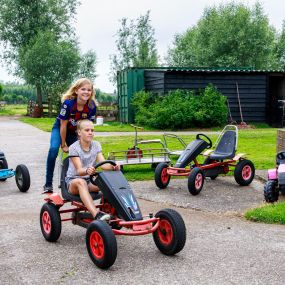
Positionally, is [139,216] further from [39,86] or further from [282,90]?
[39,86]

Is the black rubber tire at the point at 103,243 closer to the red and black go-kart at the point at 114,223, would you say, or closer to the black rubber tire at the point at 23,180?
the red and black go-kart at the point at 114,223

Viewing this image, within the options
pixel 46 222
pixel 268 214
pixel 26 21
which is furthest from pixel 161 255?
pixel 26 21

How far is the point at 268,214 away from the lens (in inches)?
256

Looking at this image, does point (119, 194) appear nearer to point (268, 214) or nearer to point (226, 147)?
point (268, 214)

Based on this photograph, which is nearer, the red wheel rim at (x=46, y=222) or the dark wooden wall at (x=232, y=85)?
the red wheel rim at (x=46, y=222)

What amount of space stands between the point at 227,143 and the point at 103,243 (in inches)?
200

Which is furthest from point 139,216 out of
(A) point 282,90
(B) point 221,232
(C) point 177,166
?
(A) point 282,90

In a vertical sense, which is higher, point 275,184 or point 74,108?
point 74,108

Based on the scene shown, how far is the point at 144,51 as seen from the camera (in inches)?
2124

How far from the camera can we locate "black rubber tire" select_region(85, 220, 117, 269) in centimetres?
455

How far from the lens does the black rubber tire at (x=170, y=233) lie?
15.9 ft

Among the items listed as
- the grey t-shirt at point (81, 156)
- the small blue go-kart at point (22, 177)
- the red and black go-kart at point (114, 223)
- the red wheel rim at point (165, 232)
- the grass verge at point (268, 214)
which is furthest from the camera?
the small blue go-kart at point (22, 177)

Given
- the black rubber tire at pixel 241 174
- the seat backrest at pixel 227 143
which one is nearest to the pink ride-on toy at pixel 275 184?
the black rubber tire at pixel 241 174

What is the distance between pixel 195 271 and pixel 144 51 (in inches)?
1985
